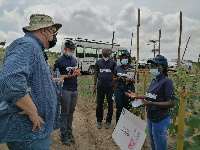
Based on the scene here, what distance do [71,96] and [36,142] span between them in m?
2.53

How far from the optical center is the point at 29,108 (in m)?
1.63

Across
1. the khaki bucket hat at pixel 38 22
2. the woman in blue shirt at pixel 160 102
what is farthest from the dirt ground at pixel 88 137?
the khaki bucket hat at pixel 38 22

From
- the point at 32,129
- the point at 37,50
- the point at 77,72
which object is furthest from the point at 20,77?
the point at 77,72

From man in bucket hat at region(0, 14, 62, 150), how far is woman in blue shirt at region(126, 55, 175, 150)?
1517mm

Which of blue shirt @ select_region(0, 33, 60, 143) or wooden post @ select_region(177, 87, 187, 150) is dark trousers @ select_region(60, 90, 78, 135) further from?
wooden post @ select_region(177, 87, 187, 150)

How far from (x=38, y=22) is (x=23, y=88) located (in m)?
0.75

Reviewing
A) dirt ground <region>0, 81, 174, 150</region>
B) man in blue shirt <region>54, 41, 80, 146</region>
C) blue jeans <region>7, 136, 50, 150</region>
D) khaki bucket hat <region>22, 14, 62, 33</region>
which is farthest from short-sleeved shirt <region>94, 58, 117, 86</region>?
blue jeans <region>7, 136, 50, 150</region>

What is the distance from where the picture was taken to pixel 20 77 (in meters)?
1.55

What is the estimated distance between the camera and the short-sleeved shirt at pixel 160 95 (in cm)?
283

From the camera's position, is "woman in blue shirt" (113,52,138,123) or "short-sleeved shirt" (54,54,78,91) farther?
"woman in blue shirt" (113,52,138,123)

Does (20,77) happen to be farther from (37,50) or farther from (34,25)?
(34,25)

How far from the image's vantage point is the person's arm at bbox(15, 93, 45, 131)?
1.59 m

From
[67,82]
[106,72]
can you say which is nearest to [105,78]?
[106,72]

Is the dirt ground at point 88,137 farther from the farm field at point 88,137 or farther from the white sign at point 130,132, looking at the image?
the white sign at point 130,132
